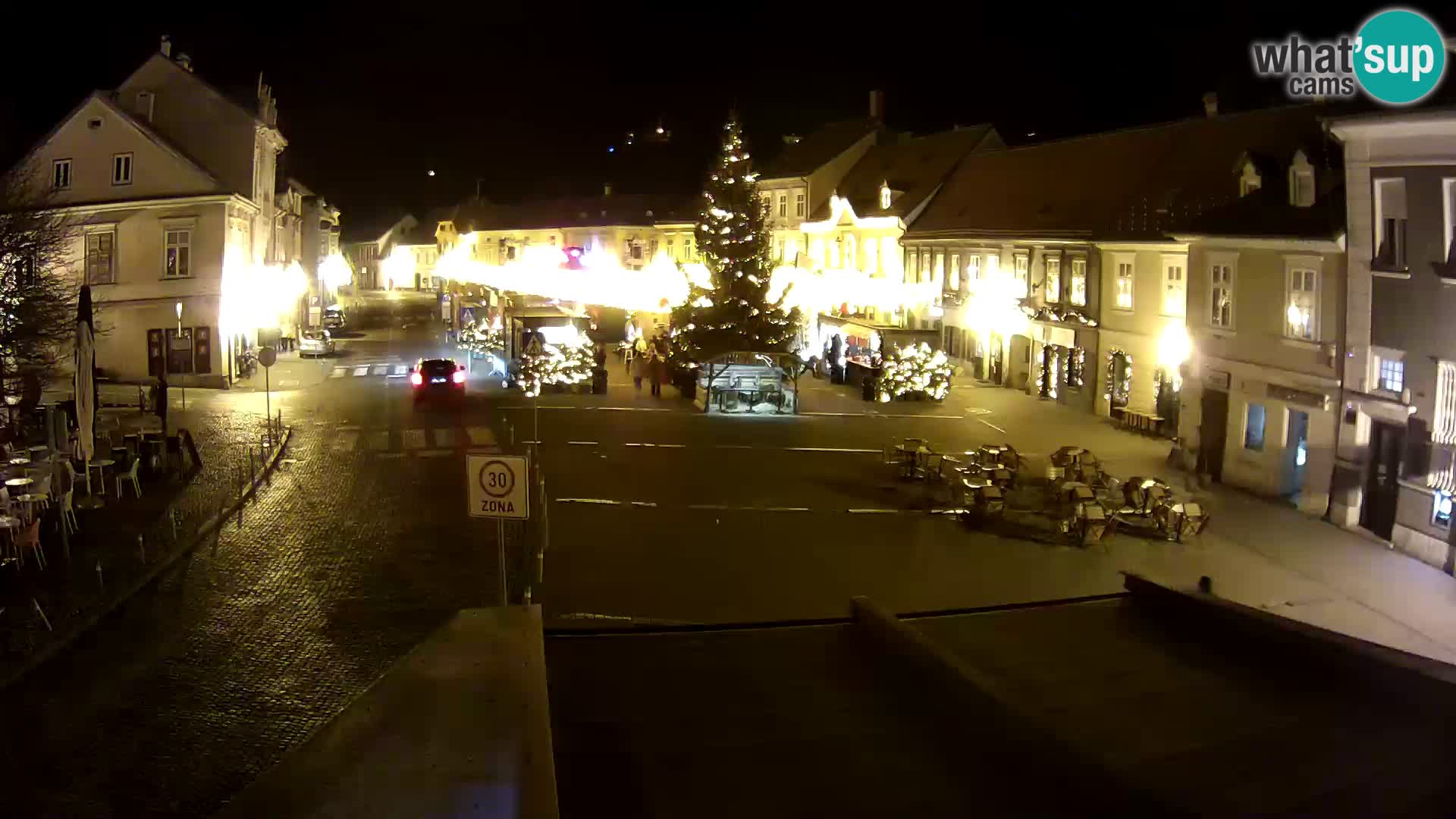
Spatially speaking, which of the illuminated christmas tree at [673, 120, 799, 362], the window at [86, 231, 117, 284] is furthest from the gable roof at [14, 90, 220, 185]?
the illuminated christmas tree at [673, 120, 799, 362]

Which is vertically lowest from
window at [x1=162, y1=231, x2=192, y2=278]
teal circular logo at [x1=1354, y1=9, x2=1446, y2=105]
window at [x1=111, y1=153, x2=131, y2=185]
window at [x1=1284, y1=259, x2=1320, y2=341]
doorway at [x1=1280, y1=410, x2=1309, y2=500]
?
doorway at [x1=1280, y1=410, x2=1309, y2=500]

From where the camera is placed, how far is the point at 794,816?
6969 mm

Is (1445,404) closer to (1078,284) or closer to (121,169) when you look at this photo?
(1078,284)

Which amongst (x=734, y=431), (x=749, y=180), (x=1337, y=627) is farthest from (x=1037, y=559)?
(x=749, y=180)

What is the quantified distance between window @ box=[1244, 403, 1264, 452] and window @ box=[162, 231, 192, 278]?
32.9 meters

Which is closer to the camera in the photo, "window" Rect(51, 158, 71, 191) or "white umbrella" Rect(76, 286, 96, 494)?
"white umbrella" Rect(76, 286, 96, 494)

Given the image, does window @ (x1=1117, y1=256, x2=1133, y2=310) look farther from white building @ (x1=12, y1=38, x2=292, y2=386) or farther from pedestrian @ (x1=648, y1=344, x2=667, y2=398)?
white building @ (x1=12, y1=38, x2=292, y2=386)

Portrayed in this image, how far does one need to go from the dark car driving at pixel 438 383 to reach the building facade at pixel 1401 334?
2318 centimetres

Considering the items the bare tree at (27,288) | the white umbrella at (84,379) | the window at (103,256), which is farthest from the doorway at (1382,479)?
the window at (103,256)

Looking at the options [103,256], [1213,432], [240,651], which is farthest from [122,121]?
[1213,432]

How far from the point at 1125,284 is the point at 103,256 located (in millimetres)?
32261

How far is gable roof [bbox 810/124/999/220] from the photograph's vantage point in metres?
50.7

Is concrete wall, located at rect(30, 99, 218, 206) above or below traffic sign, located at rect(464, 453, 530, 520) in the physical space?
above

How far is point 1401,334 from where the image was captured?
19859 mm
